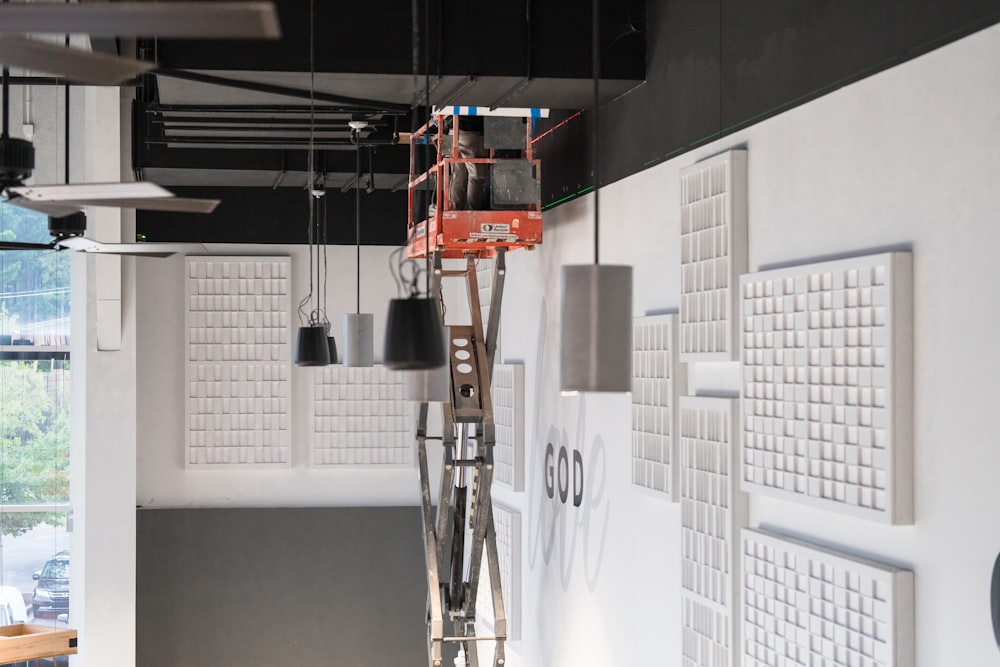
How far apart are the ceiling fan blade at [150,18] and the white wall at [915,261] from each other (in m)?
2.14

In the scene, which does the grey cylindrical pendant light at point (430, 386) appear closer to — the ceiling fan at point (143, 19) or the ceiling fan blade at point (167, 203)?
the ceiling fan blade at point (167, 203)

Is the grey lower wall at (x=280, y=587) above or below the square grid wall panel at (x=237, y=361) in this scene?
below

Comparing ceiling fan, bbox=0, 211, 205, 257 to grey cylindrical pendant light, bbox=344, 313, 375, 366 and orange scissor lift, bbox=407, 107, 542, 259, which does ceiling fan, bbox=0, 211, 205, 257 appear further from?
orange scissor lift, bbox=407, 107, 542, 259

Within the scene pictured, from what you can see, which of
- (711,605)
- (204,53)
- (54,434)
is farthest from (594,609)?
(54,434)

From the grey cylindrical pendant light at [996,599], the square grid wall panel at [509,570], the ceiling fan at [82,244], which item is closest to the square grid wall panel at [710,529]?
the grey cylindrical pendant light at [996,599]

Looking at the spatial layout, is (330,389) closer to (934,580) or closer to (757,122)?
(757,122)

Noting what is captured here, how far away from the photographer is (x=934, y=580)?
3.49m

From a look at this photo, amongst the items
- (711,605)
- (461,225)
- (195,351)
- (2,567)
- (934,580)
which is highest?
(461,225)

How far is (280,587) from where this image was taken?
10.7 m

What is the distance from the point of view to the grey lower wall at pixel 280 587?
34.4 feet

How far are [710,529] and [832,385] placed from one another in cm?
126

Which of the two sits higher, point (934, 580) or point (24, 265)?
point (24, 265)

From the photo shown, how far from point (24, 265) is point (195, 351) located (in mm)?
1755

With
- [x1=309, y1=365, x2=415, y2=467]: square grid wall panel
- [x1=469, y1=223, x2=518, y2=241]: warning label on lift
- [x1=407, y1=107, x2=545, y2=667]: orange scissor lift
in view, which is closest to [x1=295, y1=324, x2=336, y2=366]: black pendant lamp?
[x1=407, y1=107, x2=545, y2=667]: orange scissor lift
